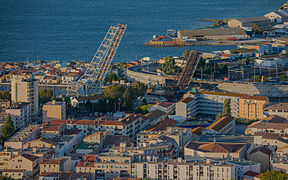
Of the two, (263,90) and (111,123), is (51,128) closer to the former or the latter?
(111,123)

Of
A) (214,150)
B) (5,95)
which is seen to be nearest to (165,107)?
(5,95)

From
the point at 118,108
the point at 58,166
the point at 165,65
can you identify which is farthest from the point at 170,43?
the point at 58,166

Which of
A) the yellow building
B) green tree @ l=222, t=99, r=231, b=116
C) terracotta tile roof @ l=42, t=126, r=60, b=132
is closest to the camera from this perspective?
terracotta tile roof @ l=42, t=126, r=60, b=132

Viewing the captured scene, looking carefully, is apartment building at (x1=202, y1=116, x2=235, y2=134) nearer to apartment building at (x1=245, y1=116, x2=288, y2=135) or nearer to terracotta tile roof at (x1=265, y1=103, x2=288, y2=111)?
apartment building at (x1=245, y1=116, x2=288, y2=135)

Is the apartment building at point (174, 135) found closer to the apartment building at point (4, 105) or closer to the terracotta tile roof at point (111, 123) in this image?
the terracotta tile roof at point (111, 123)

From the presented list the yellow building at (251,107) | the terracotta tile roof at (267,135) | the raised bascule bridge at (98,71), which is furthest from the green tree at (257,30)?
the terracotta tile roof at (267,135)

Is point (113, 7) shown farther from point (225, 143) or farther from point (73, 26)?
point (225, 143)

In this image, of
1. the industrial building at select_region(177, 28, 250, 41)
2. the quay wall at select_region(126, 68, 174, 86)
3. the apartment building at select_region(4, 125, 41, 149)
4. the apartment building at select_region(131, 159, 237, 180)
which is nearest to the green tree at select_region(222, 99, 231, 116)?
the quay wall at select_region(126, 68, 174, 86)
